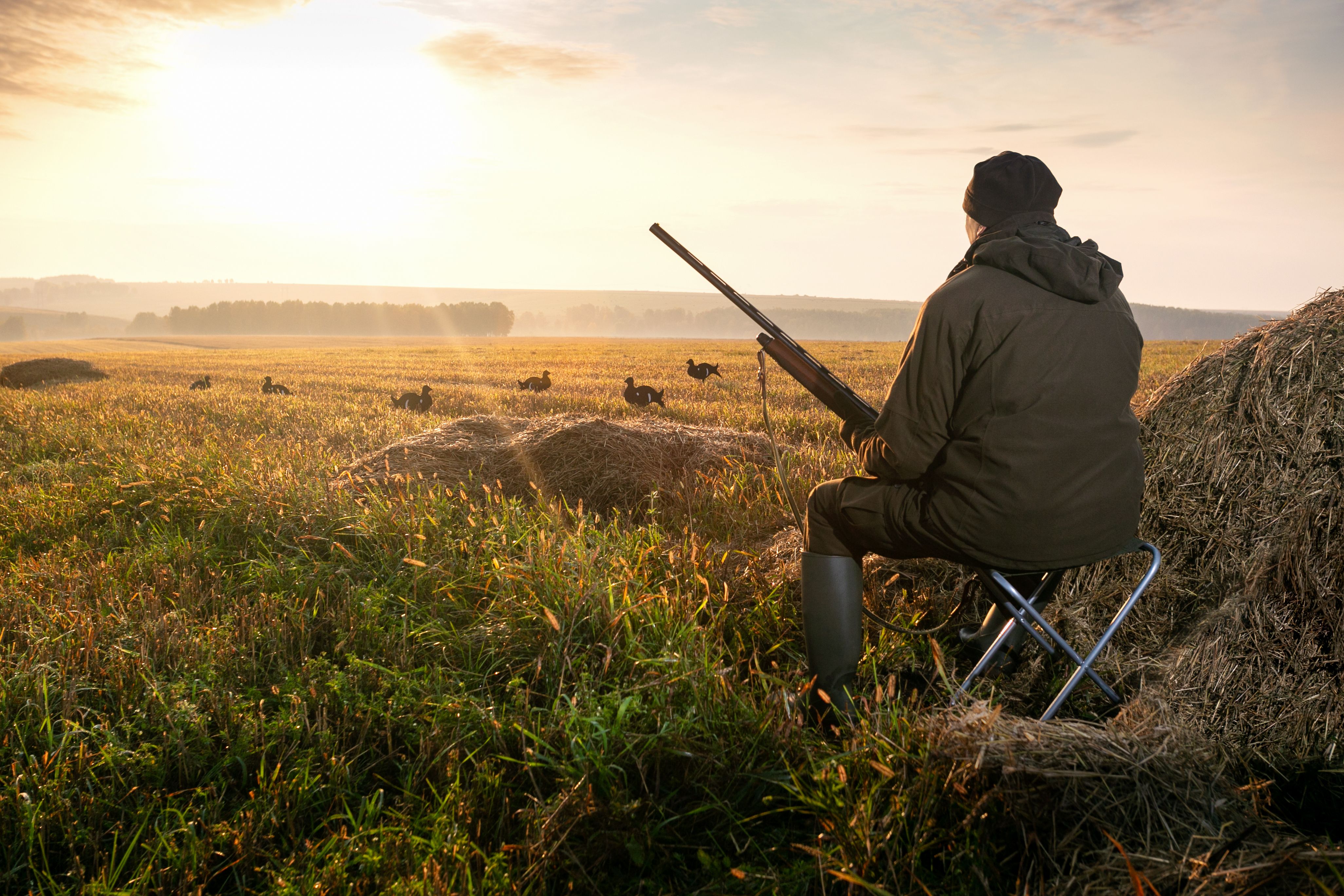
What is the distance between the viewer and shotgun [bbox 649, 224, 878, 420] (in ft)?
12.1

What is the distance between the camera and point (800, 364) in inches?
156

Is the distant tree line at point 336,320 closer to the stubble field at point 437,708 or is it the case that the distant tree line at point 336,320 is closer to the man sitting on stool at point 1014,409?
the stubble field at point 437,708

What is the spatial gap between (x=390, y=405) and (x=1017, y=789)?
14.6 metres

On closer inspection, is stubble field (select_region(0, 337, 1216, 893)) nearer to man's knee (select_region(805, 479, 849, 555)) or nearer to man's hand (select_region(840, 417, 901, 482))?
man's knee (select_region(805, 479, 849, 555))

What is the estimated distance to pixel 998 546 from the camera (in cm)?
281

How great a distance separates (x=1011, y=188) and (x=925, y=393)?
3.18ft

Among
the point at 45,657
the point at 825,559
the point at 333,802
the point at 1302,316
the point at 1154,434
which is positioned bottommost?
the point at 333,802

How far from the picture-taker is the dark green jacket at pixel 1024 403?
268 cm

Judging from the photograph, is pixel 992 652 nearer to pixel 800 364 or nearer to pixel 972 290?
pixel 972 290

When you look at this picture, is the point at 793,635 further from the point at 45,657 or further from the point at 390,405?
the point at 390,405

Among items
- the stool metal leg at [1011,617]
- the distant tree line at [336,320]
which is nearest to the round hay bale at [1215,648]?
the stool metal leg at [1011,617]

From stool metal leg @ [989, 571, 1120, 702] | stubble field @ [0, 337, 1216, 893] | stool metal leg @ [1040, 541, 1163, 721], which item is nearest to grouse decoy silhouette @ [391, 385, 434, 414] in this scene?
stubble field @ [0, 337, 1216, 893]

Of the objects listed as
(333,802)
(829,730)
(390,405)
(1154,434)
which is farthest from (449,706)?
(390,405)

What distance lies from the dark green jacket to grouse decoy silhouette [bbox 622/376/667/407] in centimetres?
1068
